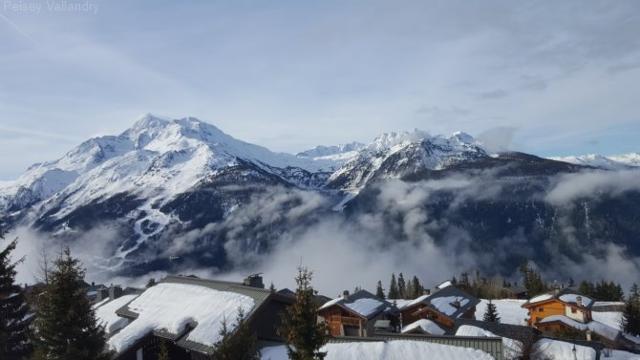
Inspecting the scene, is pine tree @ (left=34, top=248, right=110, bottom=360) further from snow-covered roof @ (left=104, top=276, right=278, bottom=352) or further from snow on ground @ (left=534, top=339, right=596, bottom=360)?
snow on ground @ (left=534, top=339, right=596, bottom=360)

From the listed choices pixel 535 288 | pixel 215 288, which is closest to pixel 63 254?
pixel 215 288

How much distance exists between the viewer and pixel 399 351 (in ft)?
104

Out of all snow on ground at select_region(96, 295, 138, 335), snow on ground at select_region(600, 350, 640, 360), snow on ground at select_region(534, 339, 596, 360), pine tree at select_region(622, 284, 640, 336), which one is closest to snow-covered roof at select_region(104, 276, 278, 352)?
snow on ground at select_region(96, 295, 138, 335)

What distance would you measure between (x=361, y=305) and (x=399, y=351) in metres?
33.4

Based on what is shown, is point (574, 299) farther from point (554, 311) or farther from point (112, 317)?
point (112, 317)

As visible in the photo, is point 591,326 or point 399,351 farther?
point 591,326

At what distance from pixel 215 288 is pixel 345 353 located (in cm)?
1497

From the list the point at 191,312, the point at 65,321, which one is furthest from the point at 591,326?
the point at 65,321

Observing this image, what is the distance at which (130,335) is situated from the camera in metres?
39.9

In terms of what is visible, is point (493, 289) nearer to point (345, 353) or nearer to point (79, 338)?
point (345, 353)

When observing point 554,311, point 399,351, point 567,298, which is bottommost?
point 554,311

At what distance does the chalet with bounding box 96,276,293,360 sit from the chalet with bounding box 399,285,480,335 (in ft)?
104

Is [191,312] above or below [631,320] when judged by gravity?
above

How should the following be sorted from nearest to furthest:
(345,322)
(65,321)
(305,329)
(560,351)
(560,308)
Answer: (305,329) → (65,321) → (560,351) → (345,322) → (560,308)
